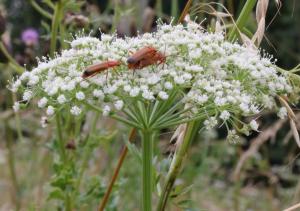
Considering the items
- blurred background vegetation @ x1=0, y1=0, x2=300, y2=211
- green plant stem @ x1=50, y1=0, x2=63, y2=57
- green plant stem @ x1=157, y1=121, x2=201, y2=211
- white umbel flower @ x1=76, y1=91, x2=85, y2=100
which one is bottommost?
blurred background vegetation @ x1=0, y1=0, x2=300, y2=211

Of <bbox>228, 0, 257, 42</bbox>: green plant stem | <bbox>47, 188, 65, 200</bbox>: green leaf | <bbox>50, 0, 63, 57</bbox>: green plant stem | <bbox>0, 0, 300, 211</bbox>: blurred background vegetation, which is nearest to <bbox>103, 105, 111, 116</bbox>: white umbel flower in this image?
<bbox>0, 0, 300, 211</bbox>: blurred background vegetation

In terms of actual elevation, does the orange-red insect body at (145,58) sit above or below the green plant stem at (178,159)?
above

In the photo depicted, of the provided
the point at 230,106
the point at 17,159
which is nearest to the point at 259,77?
the point at 230,106

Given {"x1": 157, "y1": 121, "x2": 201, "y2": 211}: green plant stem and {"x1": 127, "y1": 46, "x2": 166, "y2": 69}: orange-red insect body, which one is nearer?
{"x1": 127, "y1": 46, "x2": 166, "y2": 69}: orange-red insect body

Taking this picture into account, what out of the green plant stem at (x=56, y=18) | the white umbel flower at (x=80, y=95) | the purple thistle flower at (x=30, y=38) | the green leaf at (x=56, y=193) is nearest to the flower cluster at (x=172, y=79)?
the white umbel flower at (x=80, y=95)

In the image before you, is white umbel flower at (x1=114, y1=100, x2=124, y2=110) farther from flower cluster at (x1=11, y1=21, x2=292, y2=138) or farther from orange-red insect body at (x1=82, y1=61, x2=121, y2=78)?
orange-red insect body at (x1=82, y1=61, x2=121, y2=78)

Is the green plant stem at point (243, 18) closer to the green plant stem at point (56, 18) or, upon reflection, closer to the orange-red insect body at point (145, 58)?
the orange-red insect body at point (145, 58)

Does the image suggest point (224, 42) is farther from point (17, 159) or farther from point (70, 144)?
point (17, 159)
